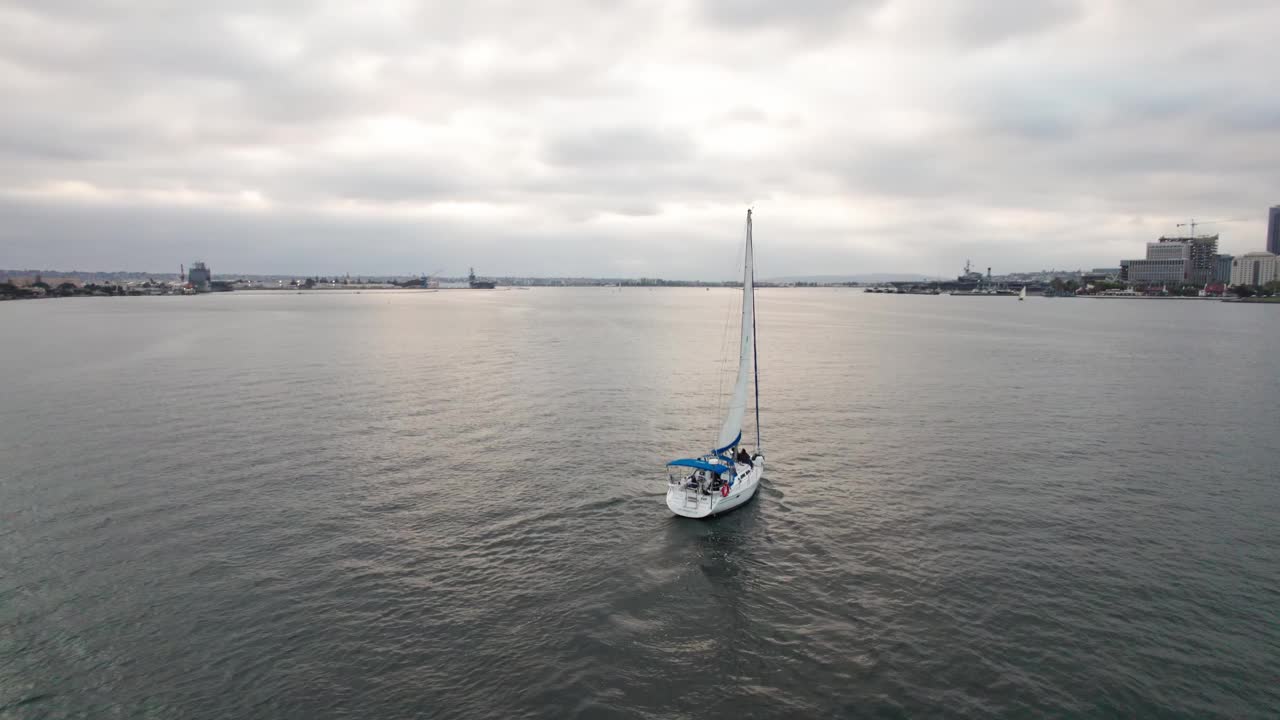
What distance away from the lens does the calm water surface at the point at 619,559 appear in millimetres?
25250

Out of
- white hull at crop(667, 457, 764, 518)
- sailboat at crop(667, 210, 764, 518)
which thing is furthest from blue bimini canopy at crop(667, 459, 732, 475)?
white hull at crop(667, 457, 764, 518)

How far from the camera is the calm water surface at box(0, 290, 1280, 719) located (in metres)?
25.2

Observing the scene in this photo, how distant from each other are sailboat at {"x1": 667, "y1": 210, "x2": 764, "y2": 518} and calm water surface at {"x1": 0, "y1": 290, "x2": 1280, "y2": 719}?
1.53 m

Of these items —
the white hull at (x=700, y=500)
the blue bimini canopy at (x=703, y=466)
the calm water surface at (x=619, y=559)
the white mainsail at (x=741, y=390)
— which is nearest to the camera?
the calm water surface at (x=619, y=559)

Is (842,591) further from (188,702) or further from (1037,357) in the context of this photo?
(1037,357)

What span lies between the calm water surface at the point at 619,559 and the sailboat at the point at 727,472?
153 cm

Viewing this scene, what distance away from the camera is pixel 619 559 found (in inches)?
1406

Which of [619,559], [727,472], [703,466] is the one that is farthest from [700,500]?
[619,559]

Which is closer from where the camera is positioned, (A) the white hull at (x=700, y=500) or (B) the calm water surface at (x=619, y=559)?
(B) the calm water surface at (x=619, y=559)

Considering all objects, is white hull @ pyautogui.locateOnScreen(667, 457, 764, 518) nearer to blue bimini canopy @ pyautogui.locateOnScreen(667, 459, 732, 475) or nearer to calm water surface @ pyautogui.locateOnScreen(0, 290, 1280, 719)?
calm water surface @ pyautogui.locateOnScreen(0, 290, 1280, 719)

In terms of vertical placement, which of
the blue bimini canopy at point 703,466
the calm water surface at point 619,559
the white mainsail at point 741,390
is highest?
the white mainsail at point 741,390

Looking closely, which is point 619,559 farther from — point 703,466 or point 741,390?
point 741,390

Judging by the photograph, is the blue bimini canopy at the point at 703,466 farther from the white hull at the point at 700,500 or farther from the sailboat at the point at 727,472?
the white hull at the point at 700,500

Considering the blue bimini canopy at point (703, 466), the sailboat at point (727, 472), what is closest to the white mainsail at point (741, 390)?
the sailboat at point (727, 472)
